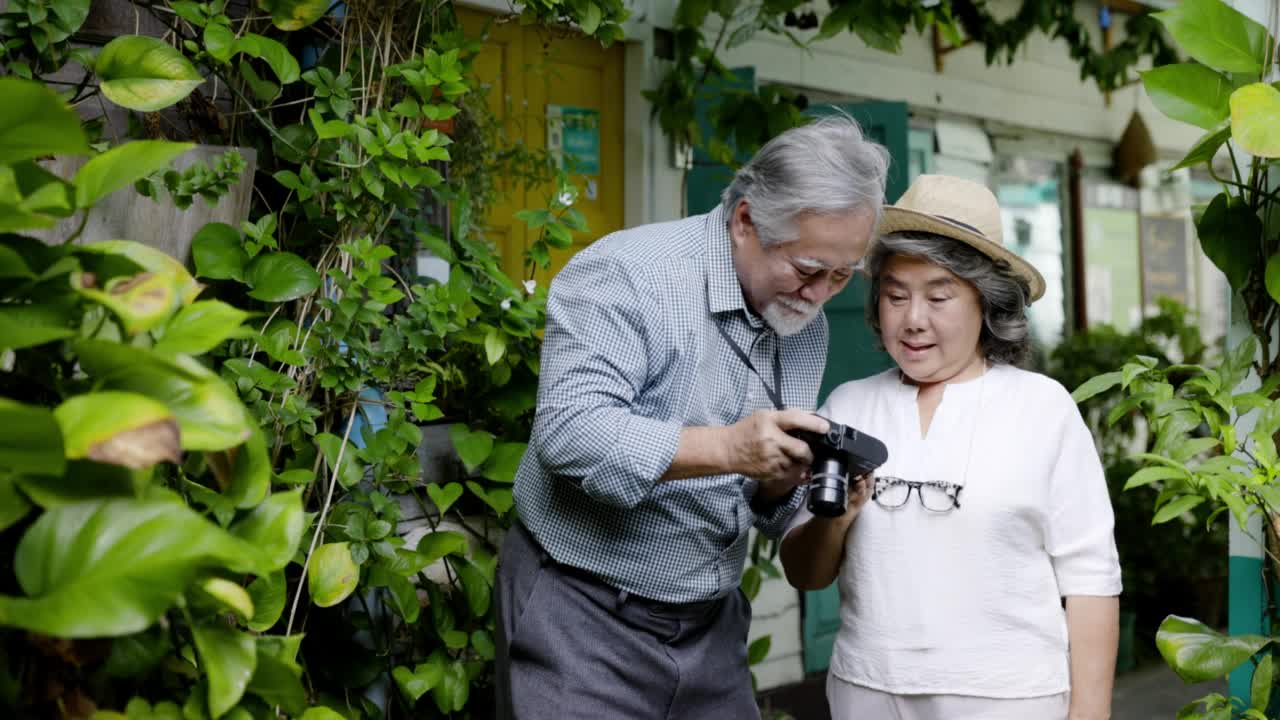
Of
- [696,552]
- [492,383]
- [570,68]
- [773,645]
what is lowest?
[773,645]

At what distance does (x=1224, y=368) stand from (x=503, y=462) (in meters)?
1.43

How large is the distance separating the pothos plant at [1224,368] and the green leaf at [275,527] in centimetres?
136

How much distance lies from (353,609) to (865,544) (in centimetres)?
111

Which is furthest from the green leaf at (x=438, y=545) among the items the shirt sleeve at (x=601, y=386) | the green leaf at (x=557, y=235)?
the green leaf at (x=557, y=235)

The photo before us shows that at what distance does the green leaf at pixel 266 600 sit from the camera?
6.67 feet

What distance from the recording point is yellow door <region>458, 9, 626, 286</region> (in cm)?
376

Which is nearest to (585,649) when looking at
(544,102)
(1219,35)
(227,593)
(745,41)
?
(227,593)

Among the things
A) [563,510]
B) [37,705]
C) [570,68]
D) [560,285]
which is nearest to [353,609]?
[563,510]

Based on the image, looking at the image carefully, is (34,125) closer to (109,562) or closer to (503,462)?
(109,562)

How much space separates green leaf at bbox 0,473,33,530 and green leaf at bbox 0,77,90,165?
317 millimetres

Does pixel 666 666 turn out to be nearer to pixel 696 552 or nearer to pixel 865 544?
pixel 696 552

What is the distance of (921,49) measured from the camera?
532 centimetres

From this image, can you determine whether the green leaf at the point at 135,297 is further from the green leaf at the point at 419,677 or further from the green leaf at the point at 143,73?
the green leaf at the point at 419,677

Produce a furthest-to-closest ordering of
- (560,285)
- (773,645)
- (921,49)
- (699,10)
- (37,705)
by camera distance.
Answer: (921,49) → (773,645) → (699,10) → (560,285) → (37,705)
